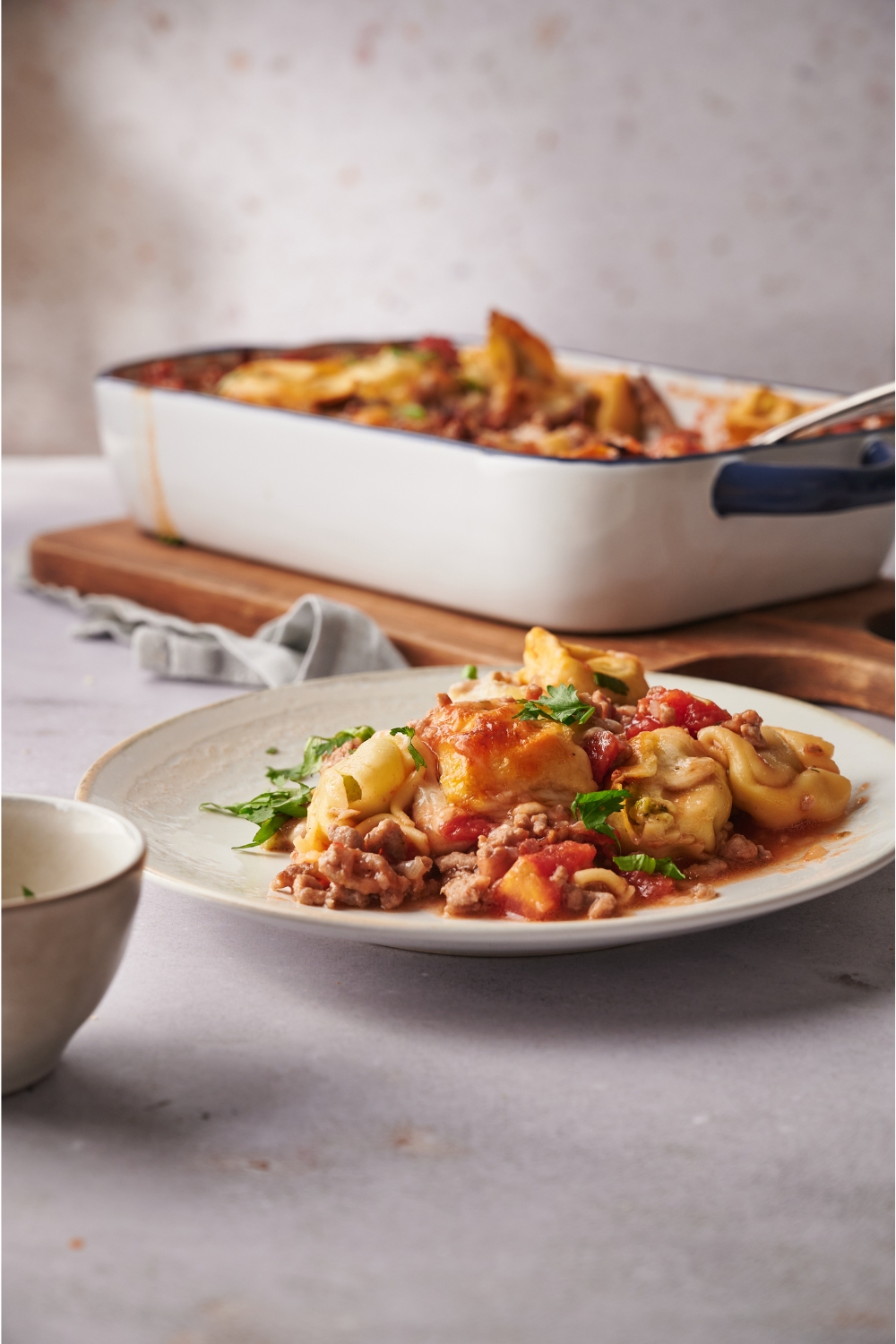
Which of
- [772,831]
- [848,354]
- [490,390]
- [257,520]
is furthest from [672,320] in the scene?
[772,831]

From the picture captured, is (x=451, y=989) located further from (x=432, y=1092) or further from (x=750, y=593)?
(x=750, y=593)

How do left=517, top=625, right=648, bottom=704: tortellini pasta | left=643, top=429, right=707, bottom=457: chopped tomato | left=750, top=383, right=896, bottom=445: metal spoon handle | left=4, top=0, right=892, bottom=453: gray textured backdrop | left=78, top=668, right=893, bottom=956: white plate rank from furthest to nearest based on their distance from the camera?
left=4, top=0, right=892, bottom=453: gray textured backdrop
left=643, top=429, right=707, bottom=457: chopped tomato
left=750, top=383, right=896, bottom=445: metal spoon handle
left=517, top=625, right=648, bottom=704: tortellini pasta
left=78, top=668, right=893, bottom=956: white plate

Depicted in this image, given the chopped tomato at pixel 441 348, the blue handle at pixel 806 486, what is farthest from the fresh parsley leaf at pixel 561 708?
the chopped tomato at pixel 441 348

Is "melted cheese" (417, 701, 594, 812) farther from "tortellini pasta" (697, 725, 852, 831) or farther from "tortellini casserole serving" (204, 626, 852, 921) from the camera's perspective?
"tortellini pasta" (697, 725, 852, 831)

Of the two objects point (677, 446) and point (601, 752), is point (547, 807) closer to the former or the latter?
point (601, 752)

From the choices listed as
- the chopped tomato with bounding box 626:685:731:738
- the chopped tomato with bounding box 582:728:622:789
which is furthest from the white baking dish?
the chopped tomato with bounding box 582:728:622:789

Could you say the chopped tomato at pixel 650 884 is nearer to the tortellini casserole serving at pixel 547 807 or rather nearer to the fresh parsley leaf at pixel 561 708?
the tortellini casserole serving at pixel 547 807

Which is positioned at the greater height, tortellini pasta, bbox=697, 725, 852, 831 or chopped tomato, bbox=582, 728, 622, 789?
chopped tomato, bbox=582, 728, 622, 789
